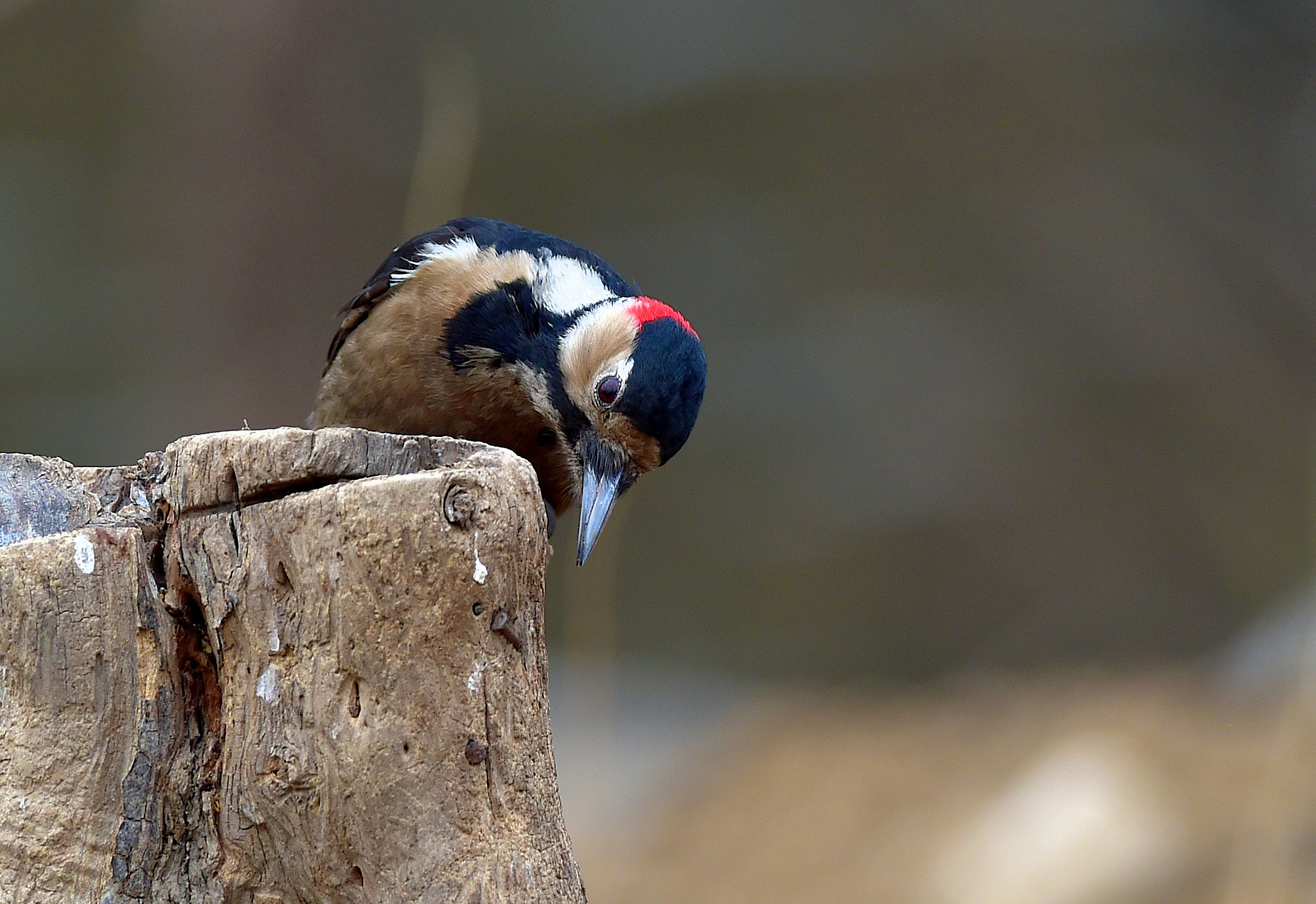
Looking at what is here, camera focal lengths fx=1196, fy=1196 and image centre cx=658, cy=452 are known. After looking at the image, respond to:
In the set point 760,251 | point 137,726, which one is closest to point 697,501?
point 760,251

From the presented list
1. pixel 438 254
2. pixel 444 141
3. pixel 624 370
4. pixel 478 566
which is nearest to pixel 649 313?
pixel 624 370

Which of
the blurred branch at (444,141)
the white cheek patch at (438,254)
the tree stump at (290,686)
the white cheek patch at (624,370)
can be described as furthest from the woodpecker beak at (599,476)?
the blurred branch at (444,141)

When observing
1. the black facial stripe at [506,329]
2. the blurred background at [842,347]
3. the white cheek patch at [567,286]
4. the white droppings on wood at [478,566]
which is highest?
the blurred background at [842,347]

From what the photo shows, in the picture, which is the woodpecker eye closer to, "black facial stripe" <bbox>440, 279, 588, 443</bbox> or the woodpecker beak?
the woodpecker beak

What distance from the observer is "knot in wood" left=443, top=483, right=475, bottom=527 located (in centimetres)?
139

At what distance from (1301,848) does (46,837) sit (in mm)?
4447

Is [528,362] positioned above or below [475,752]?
above

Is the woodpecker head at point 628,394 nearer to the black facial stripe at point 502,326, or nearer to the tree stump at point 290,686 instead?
the black facial stripe at point 502,326

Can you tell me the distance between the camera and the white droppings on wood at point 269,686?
1.44 m

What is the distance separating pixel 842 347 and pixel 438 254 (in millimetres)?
2724

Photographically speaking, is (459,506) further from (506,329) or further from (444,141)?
(444,141)

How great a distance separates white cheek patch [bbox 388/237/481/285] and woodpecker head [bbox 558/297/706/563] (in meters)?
0.52

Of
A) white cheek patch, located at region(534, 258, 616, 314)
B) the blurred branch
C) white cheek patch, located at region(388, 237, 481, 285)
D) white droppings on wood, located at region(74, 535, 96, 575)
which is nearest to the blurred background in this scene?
the blurred branch

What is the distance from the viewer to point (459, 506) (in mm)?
1390
